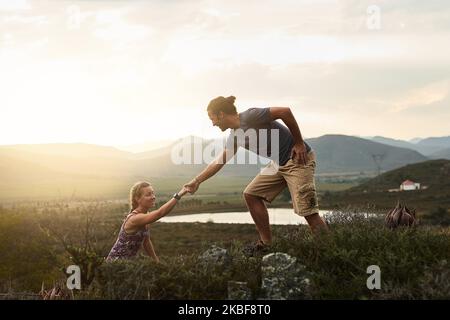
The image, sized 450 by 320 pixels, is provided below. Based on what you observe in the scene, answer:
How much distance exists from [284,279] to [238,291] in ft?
1.70

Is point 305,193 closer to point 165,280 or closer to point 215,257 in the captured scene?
point 215,257

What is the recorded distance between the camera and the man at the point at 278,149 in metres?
7.48

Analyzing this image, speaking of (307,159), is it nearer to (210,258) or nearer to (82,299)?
(210,258)

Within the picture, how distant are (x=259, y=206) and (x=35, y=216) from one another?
15132 millimetres

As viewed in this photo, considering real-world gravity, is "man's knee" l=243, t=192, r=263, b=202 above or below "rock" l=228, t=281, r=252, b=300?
above

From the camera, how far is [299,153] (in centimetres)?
765

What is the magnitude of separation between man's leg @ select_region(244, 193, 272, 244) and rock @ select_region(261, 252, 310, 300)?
1589mm

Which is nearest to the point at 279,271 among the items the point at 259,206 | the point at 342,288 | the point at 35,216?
the point at 342,288

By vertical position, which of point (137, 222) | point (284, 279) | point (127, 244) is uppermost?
point (137, 222)

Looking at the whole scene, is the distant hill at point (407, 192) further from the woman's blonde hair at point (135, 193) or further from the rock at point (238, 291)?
the rock at point (238, 291)

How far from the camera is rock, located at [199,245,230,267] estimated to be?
6.61m

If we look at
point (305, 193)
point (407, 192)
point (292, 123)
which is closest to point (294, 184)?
point (305, 193)

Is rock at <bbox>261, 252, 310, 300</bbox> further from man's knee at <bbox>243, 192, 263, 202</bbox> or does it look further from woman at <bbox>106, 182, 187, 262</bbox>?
→ man's knee at <bbox>243, 192, 263, 202</bbox>

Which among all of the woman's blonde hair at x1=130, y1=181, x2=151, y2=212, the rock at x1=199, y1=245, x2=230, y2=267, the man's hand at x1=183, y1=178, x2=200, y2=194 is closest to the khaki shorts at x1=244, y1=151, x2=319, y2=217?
the man's hand at x1=183, y1=178, x2=200, y2=194
